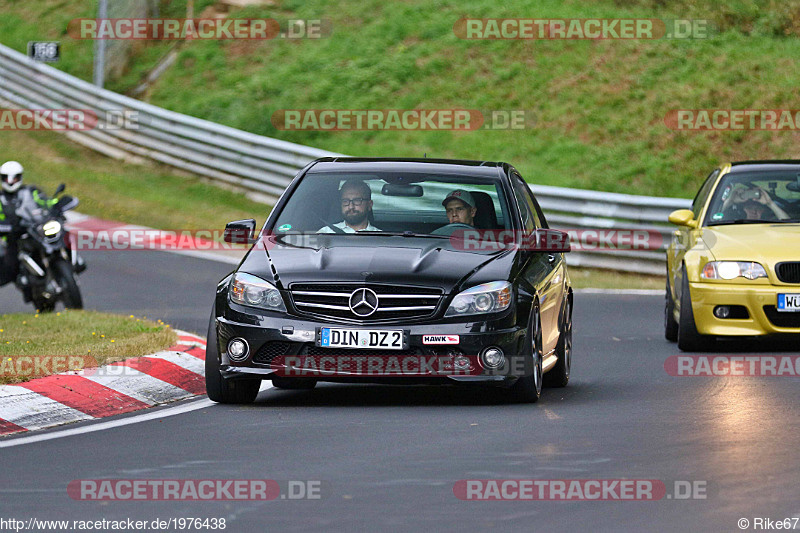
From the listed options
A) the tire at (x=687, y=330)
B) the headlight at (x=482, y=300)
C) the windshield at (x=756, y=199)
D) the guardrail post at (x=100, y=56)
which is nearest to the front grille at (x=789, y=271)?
the tire at (x=687, y=330)

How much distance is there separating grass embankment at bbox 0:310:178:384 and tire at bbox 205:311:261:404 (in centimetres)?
104

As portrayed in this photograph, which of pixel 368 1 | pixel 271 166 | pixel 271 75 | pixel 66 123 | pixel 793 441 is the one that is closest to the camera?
pixel 793 441

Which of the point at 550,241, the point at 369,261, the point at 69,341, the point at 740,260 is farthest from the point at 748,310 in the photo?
the point at 69,341

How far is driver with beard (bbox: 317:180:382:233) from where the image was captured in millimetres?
10539

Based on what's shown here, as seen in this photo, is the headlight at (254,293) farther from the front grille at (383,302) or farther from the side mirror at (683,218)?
the side mirror at (683,218)

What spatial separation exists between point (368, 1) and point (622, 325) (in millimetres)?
19950

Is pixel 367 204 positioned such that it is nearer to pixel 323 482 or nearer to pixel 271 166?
pixel 323 482

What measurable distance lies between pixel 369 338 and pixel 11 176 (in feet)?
24.3

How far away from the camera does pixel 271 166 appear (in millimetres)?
25938

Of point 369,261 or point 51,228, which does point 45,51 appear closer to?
point 51,228

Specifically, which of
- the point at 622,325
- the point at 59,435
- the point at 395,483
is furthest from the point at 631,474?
the point at 622,325

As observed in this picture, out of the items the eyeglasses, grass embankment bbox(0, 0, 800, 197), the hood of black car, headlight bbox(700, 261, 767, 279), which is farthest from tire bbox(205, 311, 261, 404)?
grass embankment bbox(0, 0, 800, 197)

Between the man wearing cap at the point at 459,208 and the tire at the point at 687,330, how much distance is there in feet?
10.6

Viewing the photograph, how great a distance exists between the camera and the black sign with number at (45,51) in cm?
2881
